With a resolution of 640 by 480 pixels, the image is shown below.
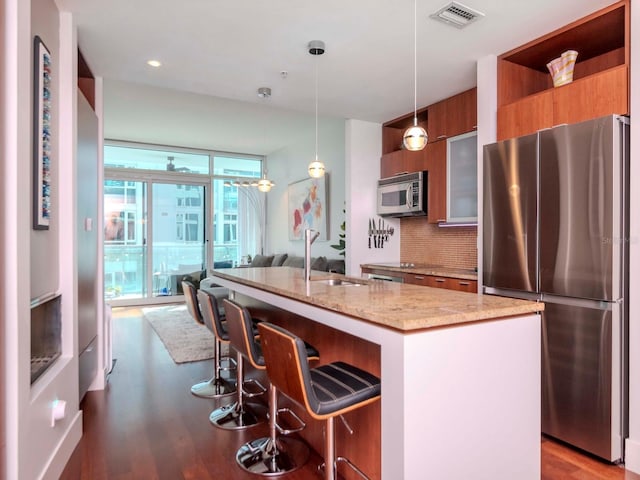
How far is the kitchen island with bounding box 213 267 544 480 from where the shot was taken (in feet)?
4.87

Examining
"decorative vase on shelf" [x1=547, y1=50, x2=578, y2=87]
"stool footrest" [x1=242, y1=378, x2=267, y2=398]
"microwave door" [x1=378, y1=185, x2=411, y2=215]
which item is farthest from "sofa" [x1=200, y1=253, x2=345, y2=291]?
"decorative vase on shelf" [x1=547, y1=50, x2=578, y2=87]

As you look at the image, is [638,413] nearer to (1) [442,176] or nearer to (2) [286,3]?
(1) [442,176]

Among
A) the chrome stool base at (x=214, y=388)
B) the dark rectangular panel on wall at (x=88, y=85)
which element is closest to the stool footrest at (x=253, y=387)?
the chrome stool base at (x=214, y=388)

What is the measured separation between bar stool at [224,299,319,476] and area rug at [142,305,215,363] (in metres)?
2.03

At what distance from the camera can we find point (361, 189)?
487 cm

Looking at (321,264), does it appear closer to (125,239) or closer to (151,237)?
(151,237)

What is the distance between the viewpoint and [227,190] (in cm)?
816

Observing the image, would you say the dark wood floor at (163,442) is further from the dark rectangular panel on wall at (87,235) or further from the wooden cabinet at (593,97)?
the wooden cabinet at (593,97)

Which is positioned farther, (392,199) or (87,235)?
(392,199)

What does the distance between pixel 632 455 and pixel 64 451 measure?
10.3ft

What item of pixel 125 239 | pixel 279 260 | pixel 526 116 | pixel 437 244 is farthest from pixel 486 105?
pixel 125 239

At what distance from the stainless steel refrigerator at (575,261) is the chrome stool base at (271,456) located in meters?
1.62

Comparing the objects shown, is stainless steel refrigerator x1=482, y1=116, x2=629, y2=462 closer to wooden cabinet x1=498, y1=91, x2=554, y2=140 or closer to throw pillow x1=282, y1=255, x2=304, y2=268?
wooden cabinet x1=498, y1=91, x2=554, y2=140

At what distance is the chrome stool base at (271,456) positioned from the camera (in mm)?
2209
